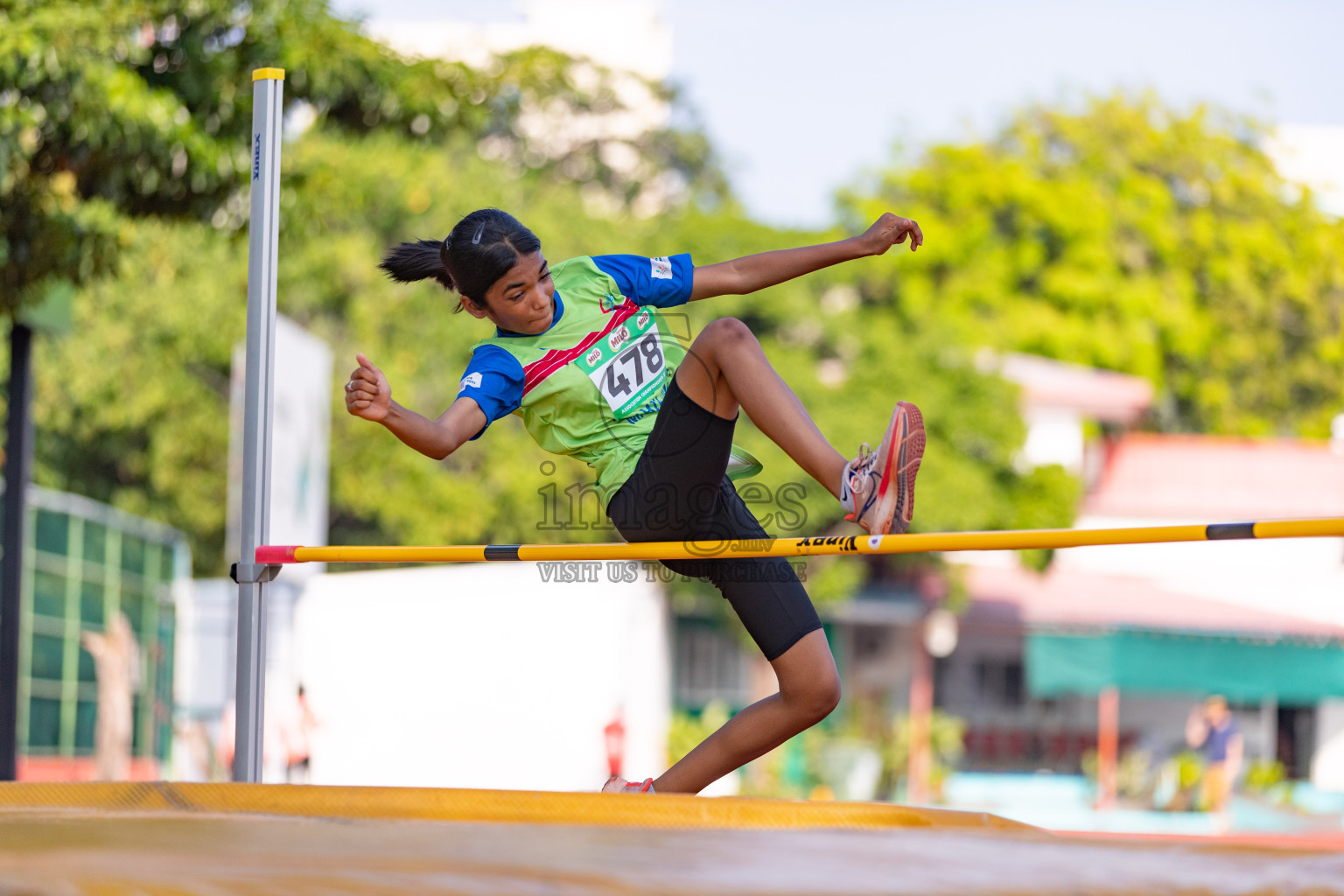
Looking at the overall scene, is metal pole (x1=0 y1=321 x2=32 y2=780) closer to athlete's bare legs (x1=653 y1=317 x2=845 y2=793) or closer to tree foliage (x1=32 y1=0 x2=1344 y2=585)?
tree foliage (x1=32 y1=0 x2=1344 y2=585)

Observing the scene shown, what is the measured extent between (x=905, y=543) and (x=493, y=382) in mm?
918

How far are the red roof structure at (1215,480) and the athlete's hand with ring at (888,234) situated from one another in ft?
69.2

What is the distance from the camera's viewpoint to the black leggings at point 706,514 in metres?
3.13

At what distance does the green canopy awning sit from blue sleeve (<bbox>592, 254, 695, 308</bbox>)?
50.8 feet

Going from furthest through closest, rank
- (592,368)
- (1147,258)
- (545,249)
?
(1147,258), (545,249), (592,368)

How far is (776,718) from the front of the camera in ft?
11.0

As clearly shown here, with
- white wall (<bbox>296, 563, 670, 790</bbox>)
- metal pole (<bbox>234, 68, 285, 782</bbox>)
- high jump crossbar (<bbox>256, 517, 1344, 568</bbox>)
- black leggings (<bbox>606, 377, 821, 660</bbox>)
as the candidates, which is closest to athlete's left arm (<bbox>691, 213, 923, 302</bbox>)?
black leggings (<bbox>606, 377, 821, 660</bbox>)

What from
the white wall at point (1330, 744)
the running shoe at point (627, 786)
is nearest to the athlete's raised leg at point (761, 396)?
the running shoe at point (627, 786)

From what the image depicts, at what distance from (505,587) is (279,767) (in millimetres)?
2596

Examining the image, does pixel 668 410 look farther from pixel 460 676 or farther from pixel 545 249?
pixel 545 249

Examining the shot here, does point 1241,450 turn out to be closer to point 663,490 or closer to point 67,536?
point 67,536

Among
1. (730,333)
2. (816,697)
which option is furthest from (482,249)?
(816,697)

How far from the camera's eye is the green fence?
535 inches

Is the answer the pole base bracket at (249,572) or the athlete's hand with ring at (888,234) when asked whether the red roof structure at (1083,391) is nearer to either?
the athlete's hand with ring at (888,234)
